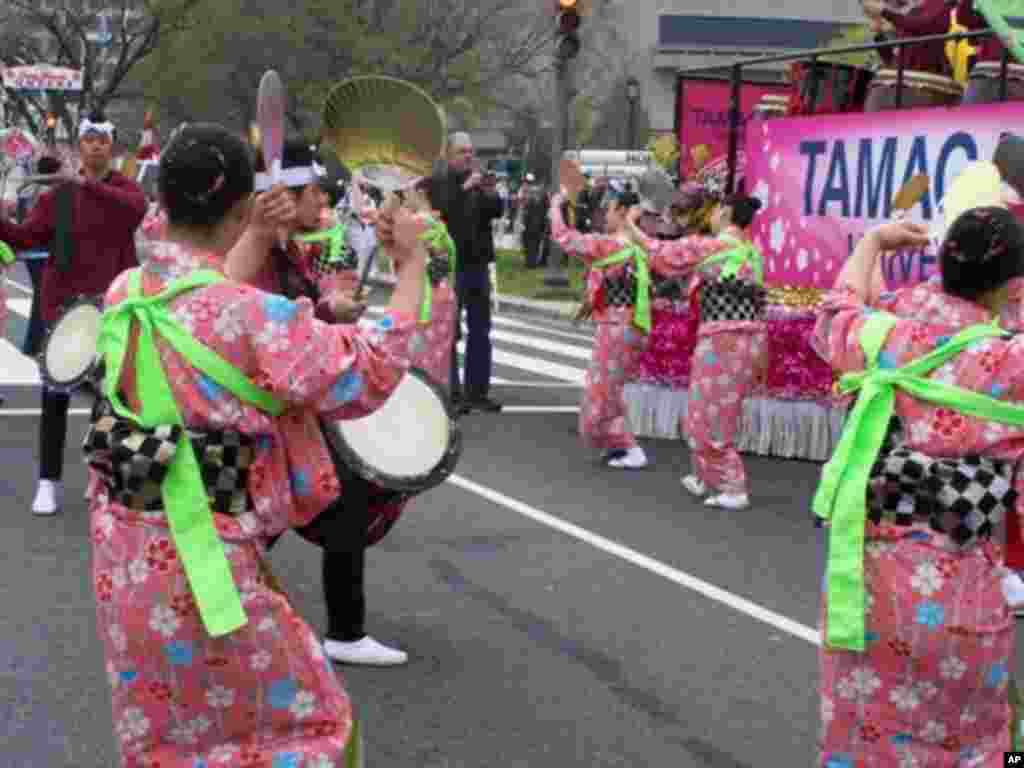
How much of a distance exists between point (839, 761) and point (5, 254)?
5309 mm

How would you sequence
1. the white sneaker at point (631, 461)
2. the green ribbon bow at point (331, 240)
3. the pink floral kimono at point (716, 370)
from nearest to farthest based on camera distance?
the pink floral kimono at point (716, 370) → the green ribbon bow at point (331, 240) → the white sneaker at point (631, 461)

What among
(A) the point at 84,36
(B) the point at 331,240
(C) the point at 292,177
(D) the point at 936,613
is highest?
(A) the point at 84,36

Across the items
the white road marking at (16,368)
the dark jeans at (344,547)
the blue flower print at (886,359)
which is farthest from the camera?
the white road marking at (16,368)

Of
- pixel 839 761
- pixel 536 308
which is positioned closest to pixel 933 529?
pixel 839 761

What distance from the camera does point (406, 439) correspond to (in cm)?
458

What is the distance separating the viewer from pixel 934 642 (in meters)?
3.33

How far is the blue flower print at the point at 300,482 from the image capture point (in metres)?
3.17

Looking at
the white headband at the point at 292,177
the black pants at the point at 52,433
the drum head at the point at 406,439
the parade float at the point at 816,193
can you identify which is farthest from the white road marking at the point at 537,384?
the white headband at the point at 292,177

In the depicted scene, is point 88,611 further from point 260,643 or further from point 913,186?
point 913,186

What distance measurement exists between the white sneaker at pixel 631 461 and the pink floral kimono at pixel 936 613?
6.13m

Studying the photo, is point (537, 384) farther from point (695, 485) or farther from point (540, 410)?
point (695, 485)

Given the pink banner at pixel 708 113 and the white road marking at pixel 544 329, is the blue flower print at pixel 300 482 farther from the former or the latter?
the white road marking at pixel 544 329

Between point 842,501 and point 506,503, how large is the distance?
493cm

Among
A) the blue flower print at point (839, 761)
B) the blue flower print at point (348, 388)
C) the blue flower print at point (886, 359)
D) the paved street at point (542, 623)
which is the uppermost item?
the blue flower print at point (886, 359)
